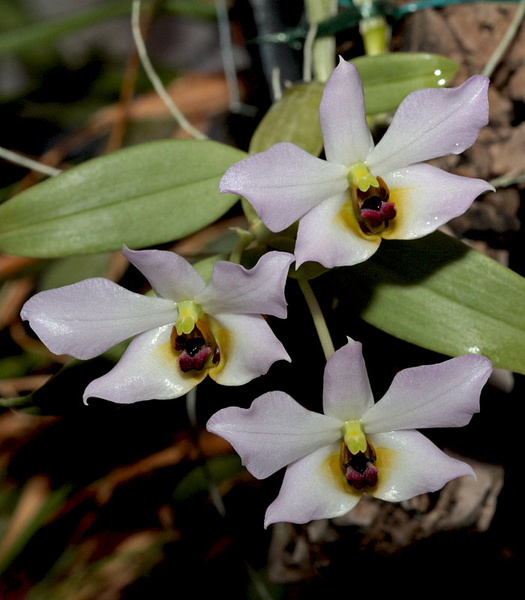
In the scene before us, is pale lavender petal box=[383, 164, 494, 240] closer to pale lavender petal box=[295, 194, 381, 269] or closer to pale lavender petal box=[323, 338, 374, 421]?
pale lavender petal box=[295, 194, 381, 269]

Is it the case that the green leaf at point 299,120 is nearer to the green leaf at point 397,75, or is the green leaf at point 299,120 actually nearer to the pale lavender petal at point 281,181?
the green leaf at point 397,75

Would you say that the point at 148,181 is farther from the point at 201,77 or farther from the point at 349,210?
the point at 201,77

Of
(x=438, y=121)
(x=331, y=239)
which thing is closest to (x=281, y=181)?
(x=331, y=239)

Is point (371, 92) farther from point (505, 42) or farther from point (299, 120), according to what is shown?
point (505, 42)

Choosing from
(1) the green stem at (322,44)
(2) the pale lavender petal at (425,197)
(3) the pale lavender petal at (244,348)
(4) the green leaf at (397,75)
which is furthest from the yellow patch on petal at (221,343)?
(1) the green stem at (322,44)

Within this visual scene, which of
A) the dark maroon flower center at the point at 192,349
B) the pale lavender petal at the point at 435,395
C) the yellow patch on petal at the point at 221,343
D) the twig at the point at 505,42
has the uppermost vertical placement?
the twig at the point at 505,42
